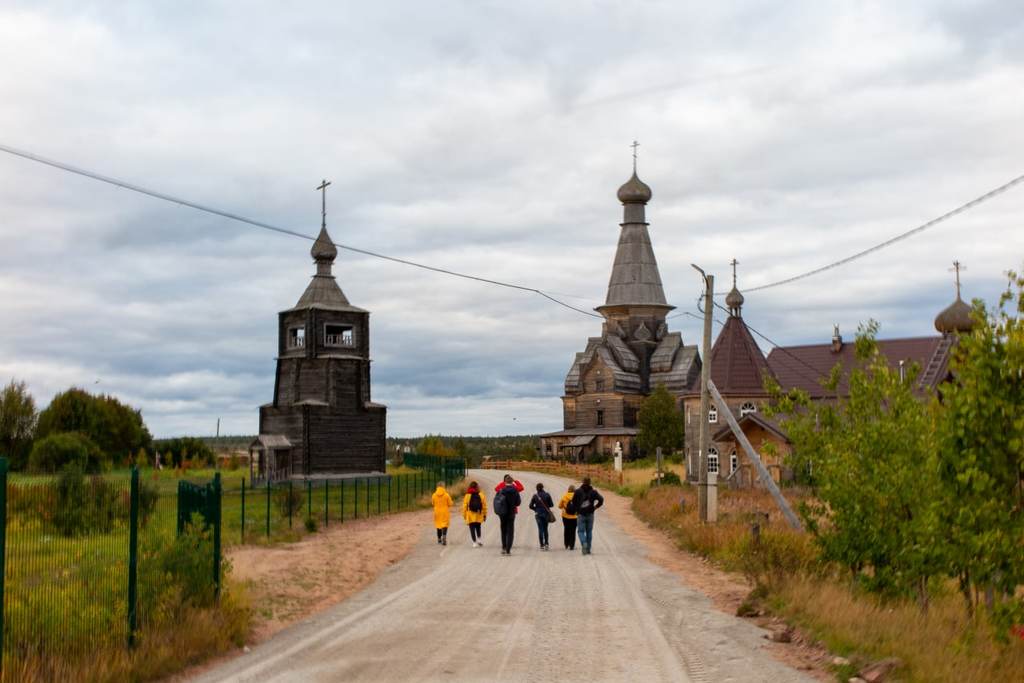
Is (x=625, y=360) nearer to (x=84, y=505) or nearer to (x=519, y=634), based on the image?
(x=519, y=634)

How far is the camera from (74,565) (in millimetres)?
10867

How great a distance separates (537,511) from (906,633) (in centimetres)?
1284

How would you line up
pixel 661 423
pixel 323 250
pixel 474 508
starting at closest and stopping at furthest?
1. pixel 474 508
2. pixel 323 250
3. pixel 661 423

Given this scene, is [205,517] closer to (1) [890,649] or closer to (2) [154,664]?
(2) [154,664]

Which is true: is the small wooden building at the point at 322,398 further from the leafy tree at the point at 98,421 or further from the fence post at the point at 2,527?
the fence post at the point at 2,527

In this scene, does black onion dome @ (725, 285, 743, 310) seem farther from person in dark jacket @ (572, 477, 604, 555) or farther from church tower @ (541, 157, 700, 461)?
person in dark jacket @ (572, 477, 604, 555)

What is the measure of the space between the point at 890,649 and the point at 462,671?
4966 mm

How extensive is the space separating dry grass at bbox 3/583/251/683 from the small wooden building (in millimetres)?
37626

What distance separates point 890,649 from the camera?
11461mm

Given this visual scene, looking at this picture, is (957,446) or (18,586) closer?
(18,586)

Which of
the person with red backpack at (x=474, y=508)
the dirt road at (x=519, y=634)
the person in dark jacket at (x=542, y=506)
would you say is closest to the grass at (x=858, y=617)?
the dirt road at (x=519, y=634)

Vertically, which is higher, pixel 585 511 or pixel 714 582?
pixel 585 511

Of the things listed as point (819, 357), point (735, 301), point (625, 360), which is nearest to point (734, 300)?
point (735, 301)

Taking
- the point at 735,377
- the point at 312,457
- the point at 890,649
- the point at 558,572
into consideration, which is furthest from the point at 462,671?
the point at 735,377
